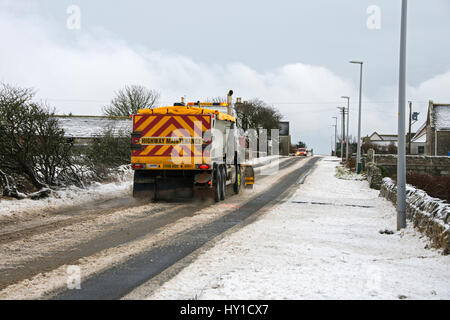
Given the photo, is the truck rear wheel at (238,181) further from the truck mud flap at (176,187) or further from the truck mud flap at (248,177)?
the truck mud flap at (176,187)

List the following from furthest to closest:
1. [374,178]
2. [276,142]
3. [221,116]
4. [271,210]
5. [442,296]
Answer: [276,142]
[374,178]
[221,116]
[271,210]
[442,296]

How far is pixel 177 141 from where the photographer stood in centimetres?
1382

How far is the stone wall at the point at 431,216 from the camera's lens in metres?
7.28

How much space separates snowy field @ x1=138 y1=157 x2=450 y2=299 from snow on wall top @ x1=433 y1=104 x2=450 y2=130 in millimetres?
61421

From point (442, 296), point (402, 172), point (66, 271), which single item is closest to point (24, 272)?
point (66, 271)

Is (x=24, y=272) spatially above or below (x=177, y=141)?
below

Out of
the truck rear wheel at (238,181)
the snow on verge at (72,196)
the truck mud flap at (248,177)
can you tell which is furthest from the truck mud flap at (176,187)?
the truck mud flap at (248,177)

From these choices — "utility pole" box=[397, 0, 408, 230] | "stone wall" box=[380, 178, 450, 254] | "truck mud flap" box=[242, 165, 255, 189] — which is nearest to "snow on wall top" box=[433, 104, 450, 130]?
"truck mud flap" box=[242, 165, 255, 189]

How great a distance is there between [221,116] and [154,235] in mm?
6785

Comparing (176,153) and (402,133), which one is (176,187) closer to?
(176,153)

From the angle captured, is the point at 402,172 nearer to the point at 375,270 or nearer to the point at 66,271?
the point at 375,270

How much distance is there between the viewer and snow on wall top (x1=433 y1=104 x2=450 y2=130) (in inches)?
2611

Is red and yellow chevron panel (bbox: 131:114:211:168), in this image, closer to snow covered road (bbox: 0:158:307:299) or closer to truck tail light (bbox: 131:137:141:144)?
truck tail light (bbox: 131:137:141:144)

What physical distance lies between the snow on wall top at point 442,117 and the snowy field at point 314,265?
61.4 meters
